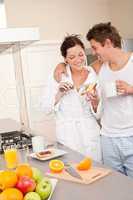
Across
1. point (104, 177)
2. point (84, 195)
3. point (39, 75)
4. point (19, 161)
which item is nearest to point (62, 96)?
point (19, 161)

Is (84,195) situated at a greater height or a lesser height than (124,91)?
lesser

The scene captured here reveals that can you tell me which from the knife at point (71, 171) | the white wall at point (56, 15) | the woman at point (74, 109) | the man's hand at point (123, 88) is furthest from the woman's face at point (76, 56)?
the white wall at point (56, 15)

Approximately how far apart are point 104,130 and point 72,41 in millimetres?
578

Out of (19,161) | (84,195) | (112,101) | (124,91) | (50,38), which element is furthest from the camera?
(50,38)

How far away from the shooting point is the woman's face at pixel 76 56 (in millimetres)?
2045

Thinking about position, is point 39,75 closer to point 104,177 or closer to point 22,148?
point 22,148

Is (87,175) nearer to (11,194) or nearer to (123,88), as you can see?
(11,194)

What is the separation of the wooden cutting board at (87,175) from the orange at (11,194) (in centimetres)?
31

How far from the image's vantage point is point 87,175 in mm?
1432

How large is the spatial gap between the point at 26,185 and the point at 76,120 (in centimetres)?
96

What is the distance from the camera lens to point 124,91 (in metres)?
1.88

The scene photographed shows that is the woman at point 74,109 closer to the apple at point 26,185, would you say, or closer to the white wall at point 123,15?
the apple at point 26,185

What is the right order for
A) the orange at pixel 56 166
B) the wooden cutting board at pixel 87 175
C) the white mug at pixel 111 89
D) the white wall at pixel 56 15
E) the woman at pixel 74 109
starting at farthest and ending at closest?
the white wall at pixel 56 15
the woman at pixel 74 109
the white mug at pixel 111 89
the orange at pixel 56 166
the wooden cutting board at pixel 87 175

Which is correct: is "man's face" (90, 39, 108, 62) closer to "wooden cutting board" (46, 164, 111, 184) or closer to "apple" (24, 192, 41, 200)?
"wooden cutting board" (46, 164, 111, 184)
